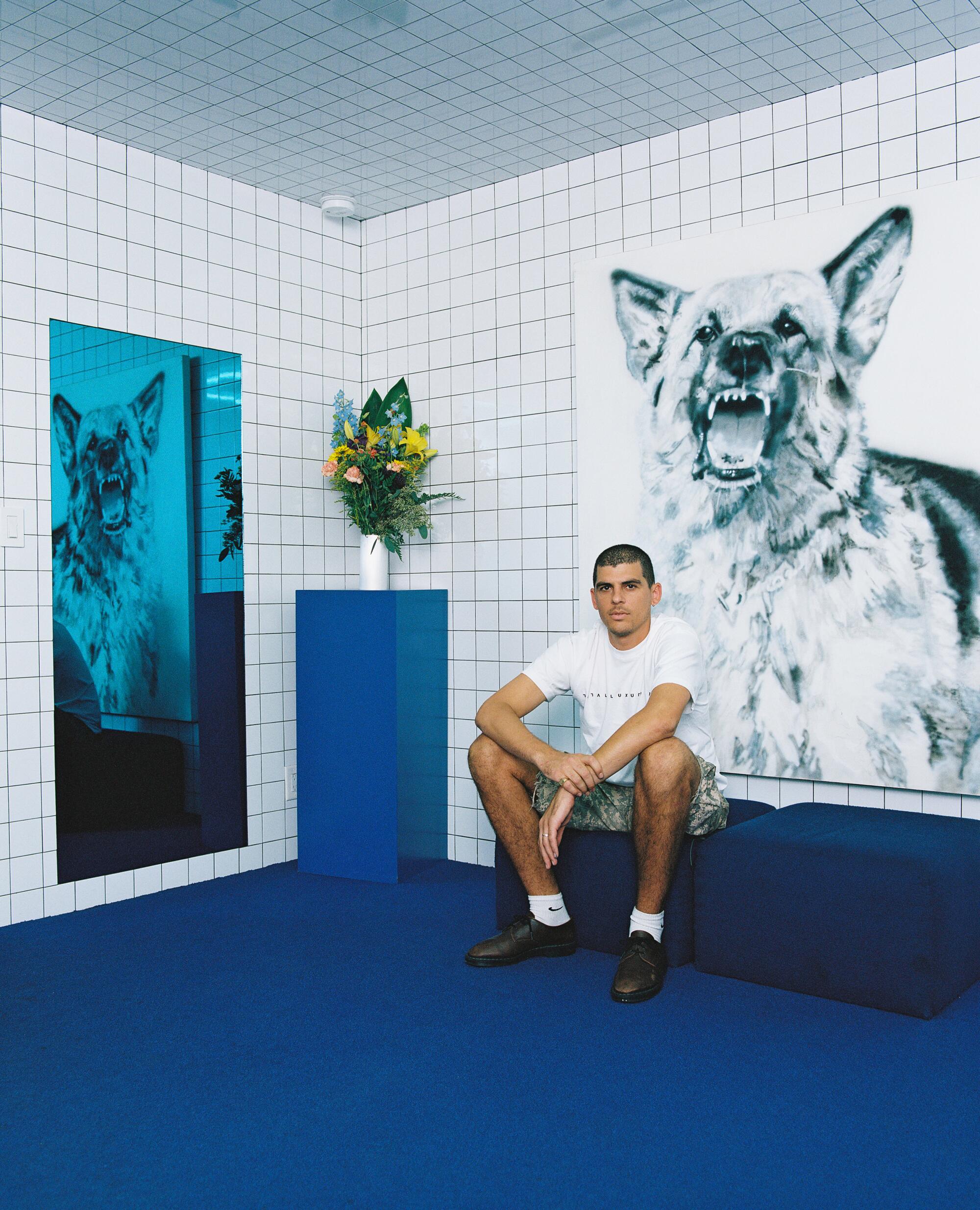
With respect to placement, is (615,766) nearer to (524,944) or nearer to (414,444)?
(524,944)

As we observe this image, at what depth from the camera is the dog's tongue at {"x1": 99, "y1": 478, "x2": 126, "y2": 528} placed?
3361 millimetres

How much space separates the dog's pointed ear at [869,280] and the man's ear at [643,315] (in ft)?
1.70

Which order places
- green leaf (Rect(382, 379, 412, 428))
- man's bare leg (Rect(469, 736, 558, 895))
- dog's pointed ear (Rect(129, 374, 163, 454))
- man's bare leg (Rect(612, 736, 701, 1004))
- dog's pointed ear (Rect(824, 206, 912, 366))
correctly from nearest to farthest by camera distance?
man's bare leg (Rect(612, 736, 701, 1004))
man's bare leg (Rect(469, 736, 558, 895))
dog's pointed ear (Rect(824, 206, 912, 366))
dog's pointed ear (Rect(129, 374, 163, 454))
green leaf (Rect(382, 379, 412, 428))

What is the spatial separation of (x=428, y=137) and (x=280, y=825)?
246cm

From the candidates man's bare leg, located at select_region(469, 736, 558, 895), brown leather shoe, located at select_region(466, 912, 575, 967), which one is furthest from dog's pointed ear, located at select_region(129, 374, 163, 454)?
brown leather shoe, located at select_region(466, 912, 575, 967)

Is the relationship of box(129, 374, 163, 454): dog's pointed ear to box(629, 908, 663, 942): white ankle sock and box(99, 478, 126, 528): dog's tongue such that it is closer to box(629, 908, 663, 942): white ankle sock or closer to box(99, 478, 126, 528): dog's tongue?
box(99, 478, 126, 528): dog's tongue

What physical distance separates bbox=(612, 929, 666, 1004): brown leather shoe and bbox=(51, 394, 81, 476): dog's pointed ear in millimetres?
2186

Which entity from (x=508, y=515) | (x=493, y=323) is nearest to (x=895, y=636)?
(x=508, y=515)

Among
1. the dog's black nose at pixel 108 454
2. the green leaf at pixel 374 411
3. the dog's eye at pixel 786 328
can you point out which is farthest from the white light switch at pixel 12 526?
the dog's eye at pixel 786 328

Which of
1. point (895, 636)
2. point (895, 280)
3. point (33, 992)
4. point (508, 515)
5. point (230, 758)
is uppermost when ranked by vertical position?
point (895, 280)

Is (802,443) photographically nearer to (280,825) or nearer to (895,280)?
(895,280)

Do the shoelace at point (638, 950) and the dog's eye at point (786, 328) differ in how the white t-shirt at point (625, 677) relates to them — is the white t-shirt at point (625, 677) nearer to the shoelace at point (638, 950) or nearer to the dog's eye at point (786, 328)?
the shoelace at point (638, 950)

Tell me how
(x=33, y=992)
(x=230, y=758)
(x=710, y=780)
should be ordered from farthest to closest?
(x=230, y=758), (x=710, y=780), (x=33, y=992)

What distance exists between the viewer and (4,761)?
3105 millimetres
